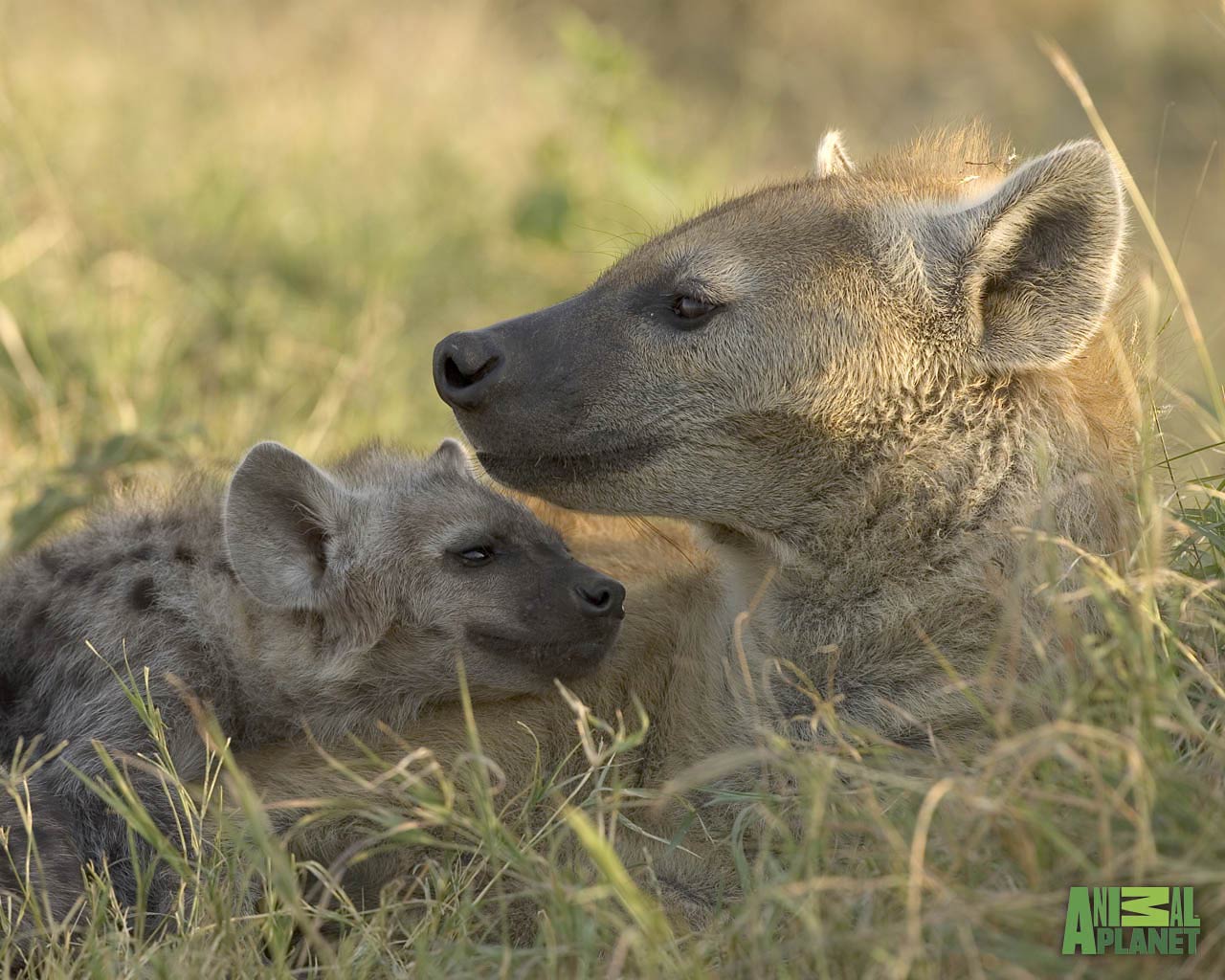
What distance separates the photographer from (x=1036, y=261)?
2.78m

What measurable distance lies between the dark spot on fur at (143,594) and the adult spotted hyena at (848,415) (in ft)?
1.80

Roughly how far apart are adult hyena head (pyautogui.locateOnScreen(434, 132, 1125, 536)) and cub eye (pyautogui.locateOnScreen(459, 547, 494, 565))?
33cm

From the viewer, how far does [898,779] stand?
7.08 ft

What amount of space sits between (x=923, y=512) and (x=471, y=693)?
1.07 meters

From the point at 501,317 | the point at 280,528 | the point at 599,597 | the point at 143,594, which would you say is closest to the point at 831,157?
the point at 599,597

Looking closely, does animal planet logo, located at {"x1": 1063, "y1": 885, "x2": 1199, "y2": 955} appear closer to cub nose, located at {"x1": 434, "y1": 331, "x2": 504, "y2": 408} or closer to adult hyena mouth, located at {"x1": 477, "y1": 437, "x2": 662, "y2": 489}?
adult hyena mouth, located at {"x1": 477, "y1": 437, "x2": 662, "y2": 489}

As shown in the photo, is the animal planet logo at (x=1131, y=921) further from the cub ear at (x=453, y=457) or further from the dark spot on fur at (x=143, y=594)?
the dark spot on fur at (x=143, y=594)

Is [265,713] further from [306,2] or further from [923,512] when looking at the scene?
[306,2]

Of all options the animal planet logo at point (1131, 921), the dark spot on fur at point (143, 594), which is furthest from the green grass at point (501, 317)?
the dark spot on fur at point (143, 594)

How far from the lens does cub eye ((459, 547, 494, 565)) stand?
127 inches

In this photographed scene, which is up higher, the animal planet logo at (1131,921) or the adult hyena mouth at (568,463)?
the adult hyena mouth at (568,463)

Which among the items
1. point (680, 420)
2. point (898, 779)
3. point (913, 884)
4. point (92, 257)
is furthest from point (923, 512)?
point (92, 257)

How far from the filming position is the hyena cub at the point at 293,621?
3068mm

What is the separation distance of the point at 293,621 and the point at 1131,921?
194 cm
